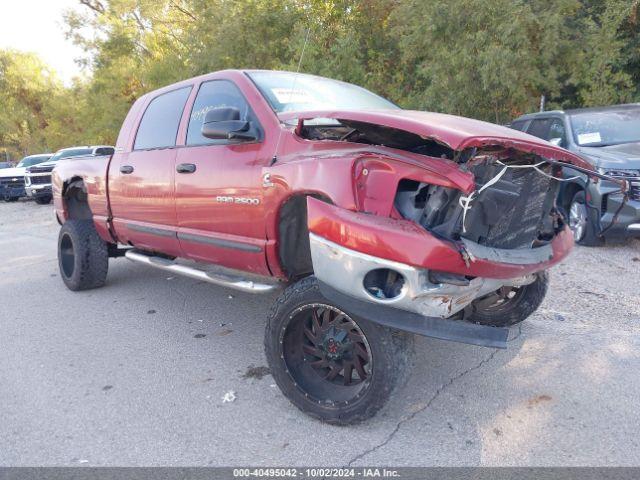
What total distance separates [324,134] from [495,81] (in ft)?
26.3

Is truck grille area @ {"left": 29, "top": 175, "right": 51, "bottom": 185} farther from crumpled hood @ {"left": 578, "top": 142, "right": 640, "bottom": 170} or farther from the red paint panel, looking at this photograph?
the red paint panel

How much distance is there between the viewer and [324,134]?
3205 mm

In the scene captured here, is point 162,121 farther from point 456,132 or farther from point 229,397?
point 456,132

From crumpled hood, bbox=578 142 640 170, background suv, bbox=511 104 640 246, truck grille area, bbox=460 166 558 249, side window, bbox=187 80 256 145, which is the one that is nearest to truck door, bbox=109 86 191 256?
side window, bbox=187 80 256 145

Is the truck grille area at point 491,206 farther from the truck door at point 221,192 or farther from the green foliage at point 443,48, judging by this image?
the green foliage at point 443,48

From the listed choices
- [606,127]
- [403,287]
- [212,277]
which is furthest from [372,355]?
[606,127]

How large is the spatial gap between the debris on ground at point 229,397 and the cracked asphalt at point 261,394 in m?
0.01

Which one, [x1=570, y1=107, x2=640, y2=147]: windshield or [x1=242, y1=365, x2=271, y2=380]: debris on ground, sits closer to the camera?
[x1=242, y1=365, x2=271, y2=380]: debris on ground

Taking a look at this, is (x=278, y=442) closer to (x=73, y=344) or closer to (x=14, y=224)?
(x=73, y=344)

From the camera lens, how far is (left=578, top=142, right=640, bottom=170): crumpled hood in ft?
19.7

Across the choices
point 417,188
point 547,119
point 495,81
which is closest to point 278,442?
point 417,188

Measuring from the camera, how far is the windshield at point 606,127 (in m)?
6.90

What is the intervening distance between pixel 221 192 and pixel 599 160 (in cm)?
475

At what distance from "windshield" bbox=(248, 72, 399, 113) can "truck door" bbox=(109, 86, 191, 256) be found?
91cm
